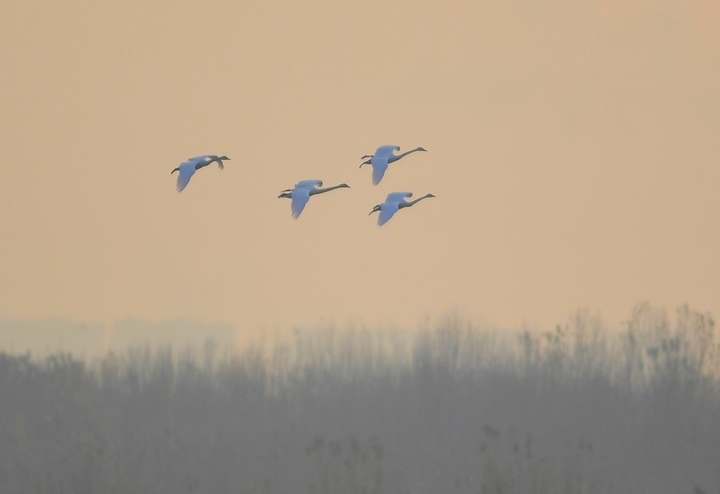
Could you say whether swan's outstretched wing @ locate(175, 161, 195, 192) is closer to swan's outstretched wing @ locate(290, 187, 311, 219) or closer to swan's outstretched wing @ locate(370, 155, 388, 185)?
swan's outstretched wing @ locate(290, 187, 311, 219)

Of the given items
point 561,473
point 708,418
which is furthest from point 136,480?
point 708,418

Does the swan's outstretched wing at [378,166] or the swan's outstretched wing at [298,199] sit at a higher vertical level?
the swan's outstretched wing at [378,166]

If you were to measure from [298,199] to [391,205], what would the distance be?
1.76m

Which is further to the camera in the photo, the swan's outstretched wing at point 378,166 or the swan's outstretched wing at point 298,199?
the swan's outstretched wing at point 378,166

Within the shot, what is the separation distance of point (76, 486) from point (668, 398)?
2033 cm

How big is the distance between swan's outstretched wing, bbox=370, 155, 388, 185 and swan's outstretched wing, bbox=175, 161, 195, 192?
267 cm

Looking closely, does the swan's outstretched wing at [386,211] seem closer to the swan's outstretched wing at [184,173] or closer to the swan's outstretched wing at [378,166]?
the swan's outstretched wing at [378,166]

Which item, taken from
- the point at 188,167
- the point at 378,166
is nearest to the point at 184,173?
the point at 188,167

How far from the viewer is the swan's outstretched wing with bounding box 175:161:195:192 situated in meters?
20.6

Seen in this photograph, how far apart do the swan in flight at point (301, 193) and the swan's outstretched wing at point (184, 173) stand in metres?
1.36

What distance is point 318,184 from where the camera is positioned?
2161 centimetres

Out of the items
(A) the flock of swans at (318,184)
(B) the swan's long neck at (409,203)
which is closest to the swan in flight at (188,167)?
(A) the flock of swans at (318,184)

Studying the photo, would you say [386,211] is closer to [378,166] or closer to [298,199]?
[378,166]

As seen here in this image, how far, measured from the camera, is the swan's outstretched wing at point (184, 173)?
811 inches
